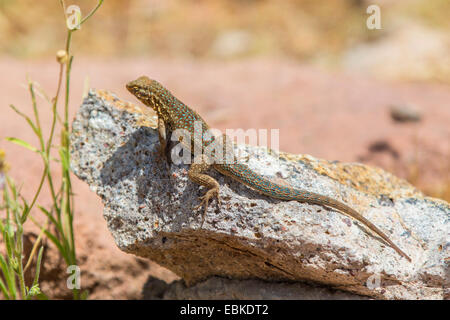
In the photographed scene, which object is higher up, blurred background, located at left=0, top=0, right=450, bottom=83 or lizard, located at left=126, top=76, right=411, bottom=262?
blurred background, located at left=0, top=0, right=450, bottom=83

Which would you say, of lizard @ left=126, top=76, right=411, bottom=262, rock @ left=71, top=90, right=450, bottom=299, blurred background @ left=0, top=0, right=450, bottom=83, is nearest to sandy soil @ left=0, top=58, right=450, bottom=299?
rock @ left=71, top=90, right=450, bottom=299

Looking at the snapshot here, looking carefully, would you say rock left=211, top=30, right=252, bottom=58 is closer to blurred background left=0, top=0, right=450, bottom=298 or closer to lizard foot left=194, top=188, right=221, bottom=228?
blurred background left=0, top=0, right=450, bottom=298

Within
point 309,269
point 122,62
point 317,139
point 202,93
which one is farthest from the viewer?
point 122,62

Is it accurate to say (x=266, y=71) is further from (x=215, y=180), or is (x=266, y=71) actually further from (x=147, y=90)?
(x=215, y=180)

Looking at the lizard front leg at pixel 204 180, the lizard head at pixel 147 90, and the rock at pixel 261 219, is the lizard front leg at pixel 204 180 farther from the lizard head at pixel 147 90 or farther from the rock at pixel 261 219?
the lizard head at pixel 147 90

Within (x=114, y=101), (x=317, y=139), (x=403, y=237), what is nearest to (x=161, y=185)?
(x=114, y=101)

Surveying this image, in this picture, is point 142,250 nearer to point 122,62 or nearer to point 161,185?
point 161,185

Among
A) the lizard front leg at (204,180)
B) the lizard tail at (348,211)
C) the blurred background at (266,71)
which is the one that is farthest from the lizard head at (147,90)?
the lizard tail at (348,211)
